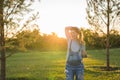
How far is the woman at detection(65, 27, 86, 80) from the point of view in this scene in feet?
31.9

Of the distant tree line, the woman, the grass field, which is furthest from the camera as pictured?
the grass field

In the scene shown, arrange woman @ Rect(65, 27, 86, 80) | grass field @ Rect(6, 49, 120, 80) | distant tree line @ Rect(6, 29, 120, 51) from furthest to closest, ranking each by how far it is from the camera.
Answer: grass field @ Rect(6, 49, 120, 80)
distant tree line @ Rect(6, 29, 120, 51)
woman @ Rect(65, 27, 86, 80)

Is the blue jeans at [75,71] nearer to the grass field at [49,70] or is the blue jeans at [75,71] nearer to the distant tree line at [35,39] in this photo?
the distant tree line at [35,39]

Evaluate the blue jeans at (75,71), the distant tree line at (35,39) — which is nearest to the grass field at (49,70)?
the distant tree line at (35,39)

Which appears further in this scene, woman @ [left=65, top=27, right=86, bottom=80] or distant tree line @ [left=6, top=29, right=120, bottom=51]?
distant tree line @ [left=6, top=29, right=120, bottom=51]

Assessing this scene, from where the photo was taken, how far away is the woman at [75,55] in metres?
9.73

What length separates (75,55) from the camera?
977 cm

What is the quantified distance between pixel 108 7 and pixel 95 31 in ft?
6.97

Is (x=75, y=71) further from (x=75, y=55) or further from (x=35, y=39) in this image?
(x=35, y=39)

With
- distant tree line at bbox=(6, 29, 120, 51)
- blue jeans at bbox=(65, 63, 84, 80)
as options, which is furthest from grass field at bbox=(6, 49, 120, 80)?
blue jeans at bbox=(65, 63, 84, 80)

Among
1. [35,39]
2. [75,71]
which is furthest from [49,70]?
[75,71]

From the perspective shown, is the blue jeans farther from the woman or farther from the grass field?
the grass field

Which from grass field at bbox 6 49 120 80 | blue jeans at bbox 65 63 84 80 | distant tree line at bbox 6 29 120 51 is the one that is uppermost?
distant tree line at bbox 6 29 120 51

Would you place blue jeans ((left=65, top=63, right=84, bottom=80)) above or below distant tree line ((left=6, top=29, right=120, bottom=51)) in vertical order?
below
